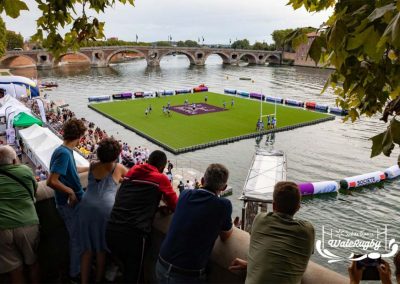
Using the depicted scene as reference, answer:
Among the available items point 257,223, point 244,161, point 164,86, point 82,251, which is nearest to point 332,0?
point 257,223

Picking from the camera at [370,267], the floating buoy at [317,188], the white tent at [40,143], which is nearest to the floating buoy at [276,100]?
the floating buoy at [317,188]

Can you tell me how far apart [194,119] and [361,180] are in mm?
21214

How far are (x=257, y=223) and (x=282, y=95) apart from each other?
2302 inches

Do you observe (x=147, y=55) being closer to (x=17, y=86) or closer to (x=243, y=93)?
(x=243, y=93)

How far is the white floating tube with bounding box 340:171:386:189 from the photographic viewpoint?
2341 cm

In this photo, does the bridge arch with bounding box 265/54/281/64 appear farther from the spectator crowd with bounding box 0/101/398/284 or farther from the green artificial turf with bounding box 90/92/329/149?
the spectator crowd with bounding box 0/101/398/284

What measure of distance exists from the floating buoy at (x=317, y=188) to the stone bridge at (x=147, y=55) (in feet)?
236

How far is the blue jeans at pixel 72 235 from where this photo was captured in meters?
4.16

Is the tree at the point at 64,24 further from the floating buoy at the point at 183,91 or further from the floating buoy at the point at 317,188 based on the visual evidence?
the floating buoy at the point at 183,91

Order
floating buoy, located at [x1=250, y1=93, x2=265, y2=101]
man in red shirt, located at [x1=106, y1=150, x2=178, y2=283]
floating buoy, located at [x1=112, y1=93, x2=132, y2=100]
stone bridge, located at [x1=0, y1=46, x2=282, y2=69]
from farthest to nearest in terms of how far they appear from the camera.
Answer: stone bridge, located at [x1=0, y1=46, x2=282, y2=69] → floating buoy, located at [x1=250, y1=93, x2=265, y2=101] → floating buoy, located at [x1=112, y1=93, x2=132, y2=100] → man in red shirt, located at [x1=106, y1=150, x2=178, y2=283]

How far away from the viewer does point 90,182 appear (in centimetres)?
400

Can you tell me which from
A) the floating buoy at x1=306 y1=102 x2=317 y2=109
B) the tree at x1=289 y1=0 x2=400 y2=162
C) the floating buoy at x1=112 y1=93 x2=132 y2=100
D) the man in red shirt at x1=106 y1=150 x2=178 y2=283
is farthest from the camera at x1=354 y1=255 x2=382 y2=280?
the floating buoy at x1=112 y1=93 x2=132 y2=100

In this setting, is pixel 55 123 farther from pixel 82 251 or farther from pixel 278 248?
pixel 278 248

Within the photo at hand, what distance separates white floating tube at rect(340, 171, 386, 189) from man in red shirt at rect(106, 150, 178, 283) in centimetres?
2201
